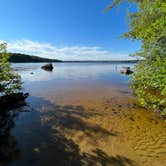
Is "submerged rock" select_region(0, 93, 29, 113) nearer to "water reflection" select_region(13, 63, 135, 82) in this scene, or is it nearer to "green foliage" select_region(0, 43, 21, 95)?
"green foliage" select_region(0, 43, 21, 95)

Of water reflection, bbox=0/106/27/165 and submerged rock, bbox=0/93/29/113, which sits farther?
submerged rock, bbox=0/93/29/113

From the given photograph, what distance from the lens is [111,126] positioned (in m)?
8.40

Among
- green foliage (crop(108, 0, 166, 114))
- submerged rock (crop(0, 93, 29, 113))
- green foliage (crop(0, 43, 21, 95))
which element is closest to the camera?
green foliage (crop(108, 0, 166, 114))

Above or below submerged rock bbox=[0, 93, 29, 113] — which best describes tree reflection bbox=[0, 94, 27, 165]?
below

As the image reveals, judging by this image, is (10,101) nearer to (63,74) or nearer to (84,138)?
(84,138)

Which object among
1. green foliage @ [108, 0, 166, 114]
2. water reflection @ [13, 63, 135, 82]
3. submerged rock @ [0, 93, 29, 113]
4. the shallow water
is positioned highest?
green foliage @ [108, 0, 166, 114]

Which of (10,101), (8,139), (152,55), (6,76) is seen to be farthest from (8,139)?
(152,55)

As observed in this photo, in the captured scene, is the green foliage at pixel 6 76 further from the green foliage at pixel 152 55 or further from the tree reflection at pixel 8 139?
the green foliage at pixel 152 55

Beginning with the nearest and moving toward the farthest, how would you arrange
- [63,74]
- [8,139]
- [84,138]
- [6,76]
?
[8,139] < [84,138] < [6,76] < [63,74]

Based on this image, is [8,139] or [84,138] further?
[84,138]

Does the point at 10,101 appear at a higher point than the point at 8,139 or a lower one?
higher

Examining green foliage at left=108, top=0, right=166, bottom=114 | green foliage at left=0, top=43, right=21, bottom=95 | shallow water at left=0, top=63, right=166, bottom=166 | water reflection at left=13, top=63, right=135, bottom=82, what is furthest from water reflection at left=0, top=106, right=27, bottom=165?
water reflection at left=13, top=63, right=135, bottom=82

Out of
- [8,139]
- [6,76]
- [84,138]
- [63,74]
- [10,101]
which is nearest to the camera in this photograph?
[8,139]

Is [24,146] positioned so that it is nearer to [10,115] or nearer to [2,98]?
[10,115]
